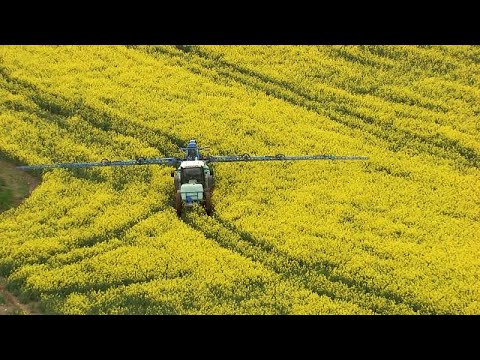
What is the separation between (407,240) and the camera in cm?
1925

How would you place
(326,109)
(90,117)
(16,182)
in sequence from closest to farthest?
(16,182) < (90,117) < (326,109)

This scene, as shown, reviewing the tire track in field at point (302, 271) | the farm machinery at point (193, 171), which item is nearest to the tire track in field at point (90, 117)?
the farm machinery at point (193, 171)

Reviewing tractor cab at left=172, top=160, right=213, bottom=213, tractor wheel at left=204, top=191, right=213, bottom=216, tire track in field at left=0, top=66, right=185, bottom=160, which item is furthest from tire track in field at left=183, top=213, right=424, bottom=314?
tire track in field at left=0, top=66, right=185, bottom=160

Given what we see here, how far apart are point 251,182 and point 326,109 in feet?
18.6

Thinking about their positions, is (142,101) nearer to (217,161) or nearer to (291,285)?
(217,161)

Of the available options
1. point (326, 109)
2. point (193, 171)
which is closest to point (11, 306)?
point (193, 171)

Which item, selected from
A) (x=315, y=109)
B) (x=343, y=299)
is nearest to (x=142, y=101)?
(x=315, y=109)

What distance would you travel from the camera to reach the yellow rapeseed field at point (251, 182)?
17.4m

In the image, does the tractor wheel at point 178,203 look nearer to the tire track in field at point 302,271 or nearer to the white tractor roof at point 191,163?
the tire track in field at point 302,271

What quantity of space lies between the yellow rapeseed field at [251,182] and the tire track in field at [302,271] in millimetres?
50

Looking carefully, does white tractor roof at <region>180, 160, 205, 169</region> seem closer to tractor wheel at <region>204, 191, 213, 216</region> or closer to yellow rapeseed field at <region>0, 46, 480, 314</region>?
tractor wheel at <region>204, 191, 213, 216</region>

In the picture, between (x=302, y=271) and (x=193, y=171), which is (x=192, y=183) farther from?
(x=302, y=271)

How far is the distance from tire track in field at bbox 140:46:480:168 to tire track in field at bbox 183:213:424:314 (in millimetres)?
7261

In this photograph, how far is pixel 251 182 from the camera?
71.7 ft
